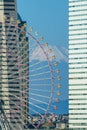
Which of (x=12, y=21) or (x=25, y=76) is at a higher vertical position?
(x=12, y=21)

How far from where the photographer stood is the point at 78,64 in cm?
11769

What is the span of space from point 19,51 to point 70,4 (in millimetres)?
66792

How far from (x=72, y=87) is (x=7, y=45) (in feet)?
214

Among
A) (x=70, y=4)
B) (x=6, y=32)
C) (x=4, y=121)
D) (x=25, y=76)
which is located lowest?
(x=4, y=121)

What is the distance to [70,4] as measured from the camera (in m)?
118

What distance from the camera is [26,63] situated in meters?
51.9

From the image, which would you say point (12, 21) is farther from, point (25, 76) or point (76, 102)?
point (76, 102)

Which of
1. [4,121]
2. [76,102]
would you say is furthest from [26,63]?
[76,102]

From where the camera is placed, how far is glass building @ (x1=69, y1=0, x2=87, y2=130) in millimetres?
115562

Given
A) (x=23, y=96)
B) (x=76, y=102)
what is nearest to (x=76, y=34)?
(x=76, y=102)

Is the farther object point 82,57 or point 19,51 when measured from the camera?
point 82,57

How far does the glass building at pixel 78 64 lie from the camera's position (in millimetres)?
115562

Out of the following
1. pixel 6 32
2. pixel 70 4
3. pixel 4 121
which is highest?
pixel 70 4

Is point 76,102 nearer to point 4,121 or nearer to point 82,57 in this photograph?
point 82,57
